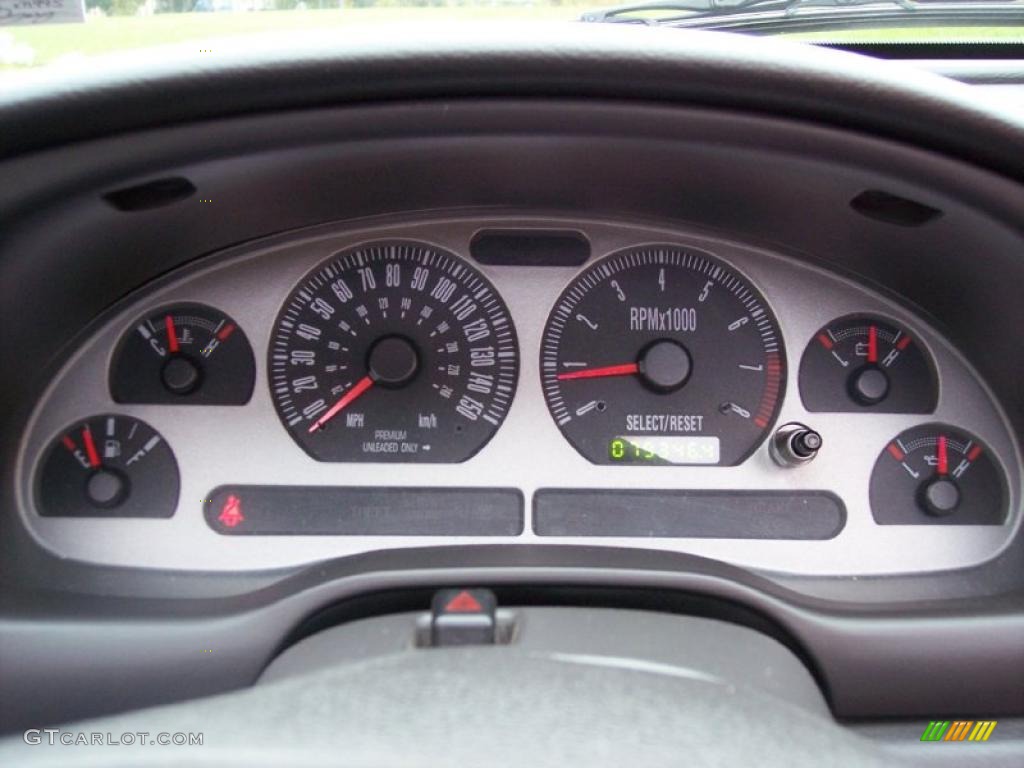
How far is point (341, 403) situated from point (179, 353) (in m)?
0.45

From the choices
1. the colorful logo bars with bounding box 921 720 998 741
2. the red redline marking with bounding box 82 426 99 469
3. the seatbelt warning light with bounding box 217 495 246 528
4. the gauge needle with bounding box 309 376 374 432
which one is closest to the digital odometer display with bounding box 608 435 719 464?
the gauge needle with bounding box 309 376 374 432

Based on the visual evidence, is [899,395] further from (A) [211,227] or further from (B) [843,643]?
(A) [211,227]

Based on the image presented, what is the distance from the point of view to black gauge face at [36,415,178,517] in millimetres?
2471

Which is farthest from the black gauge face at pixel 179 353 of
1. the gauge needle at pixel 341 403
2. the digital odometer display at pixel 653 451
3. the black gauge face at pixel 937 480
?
the black gauge face at pixel 937 480

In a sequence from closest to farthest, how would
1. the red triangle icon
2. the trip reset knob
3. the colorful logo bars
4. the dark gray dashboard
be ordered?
the dark gray dashboard < the red triangle icon < the colorful logo bars < the trip reset knob

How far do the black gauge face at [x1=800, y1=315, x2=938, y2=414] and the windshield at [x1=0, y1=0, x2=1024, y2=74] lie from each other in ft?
2.76

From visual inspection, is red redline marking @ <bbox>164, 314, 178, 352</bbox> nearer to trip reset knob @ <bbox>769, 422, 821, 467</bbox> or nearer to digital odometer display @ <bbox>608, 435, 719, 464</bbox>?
digital odometer display @ <bbox>608, 435, 719, 464</bbox>

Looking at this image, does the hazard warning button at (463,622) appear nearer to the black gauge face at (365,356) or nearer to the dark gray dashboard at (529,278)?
the dark gray dashboard at (529,278)

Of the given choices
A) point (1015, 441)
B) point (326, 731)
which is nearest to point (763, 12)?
point (1015, 441)

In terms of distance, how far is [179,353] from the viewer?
250cm

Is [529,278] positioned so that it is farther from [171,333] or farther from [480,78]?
[171,333]

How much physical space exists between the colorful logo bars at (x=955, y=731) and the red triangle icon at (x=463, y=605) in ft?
3.61

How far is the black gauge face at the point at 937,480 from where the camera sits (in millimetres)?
2506

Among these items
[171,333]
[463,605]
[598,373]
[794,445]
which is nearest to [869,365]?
[794,445]
